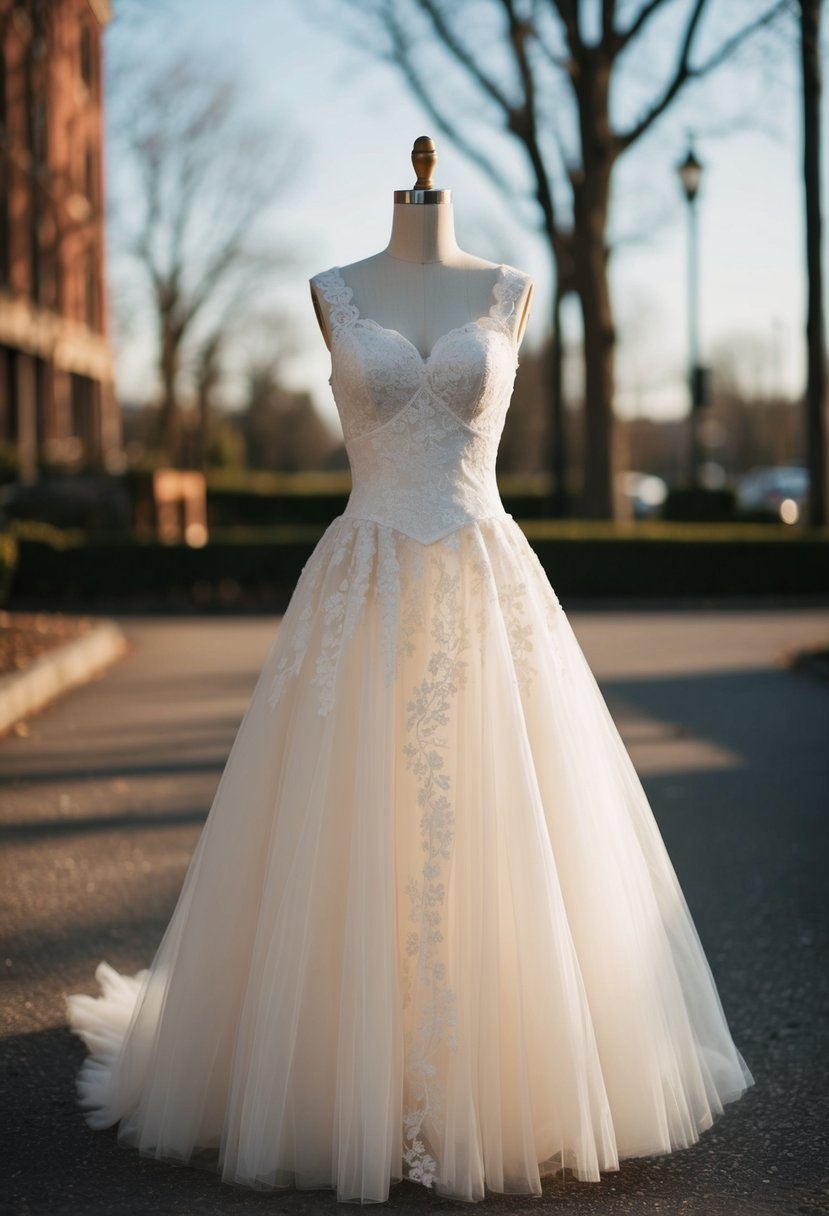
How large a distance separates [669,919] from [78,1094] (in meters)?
1.56

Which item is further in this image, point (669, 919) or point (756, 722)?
point (756, 722)

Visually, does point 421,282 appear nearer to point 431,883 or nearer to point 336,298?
point 336,298

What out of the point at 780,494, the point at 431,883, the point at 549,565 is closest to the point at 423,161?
the point at 431,883

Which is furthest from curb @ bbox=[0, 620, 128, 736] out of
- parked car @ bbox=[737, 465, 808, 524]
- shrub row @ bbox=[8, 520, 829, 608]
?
parked car @ bbox=[737, 465, 808, 524]

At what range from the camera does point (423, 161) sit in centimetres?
373

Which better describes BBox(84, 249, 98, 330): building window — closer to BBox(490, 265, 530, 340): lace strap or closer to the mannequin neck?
the mannequin neck

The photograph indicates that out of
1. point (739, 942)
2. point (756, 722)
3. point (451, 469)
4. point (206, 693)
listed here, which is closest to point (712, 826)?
point (739, 942)

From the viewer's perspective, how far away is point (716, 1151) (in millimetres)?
3379

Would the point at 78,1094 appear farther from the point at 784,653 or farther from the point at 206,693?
the point at 784,653

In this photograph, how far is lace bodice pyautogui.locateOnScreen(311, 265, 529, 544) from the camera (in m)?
3.44

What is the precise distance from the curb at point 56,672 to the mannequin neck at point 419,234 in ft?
20.3

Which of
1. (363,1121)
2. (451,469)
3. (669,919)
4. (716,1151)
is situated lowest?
(716,1151)

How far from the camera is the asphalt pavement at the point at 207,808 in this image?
314cm

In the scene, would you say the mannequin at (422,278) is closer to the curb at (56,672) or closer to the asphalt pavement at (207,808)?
the asphalt pavement at (207,808)
